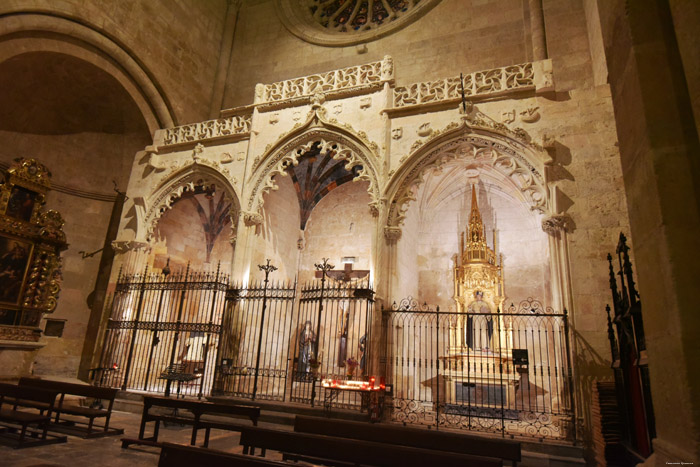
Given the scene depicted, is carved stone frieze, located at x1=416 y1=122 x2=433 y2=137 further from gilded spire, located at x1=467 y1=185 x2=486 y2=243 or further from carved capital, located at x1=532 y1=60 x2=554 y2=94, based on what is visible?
gilded spire, located at x1=467 y1=185 x2=486 y2=243

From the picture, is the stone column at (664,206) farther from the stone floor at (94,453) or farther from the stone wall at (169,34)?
the stone wall at (169,34)

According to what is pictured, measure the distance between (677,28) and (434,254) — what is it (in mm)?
11284

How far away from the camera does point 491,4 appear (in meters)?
11.7

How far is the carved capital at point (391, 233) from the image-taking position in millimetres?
8648

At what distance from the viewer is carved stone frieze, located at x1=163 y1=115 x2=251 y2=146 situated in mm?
10844

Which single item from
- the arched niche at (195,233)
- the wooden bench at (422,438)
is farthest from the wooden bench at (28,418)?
the arched niche at (195,233)

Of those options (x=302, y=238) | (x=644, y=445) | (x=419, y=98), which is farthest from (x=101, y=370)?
(x=644, y=445)

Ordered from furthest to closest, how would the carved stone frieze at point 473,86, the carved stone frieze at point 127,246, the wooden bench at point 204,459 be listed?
the carved stone frieze at point 127,246
the carved stone frieze at point 473,86
the wooden bench at point 204,459

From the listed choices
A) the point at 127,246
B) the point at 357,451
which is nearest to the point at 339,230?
the point at 127,246

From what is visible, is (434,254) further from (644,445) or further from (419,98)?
(644,445)

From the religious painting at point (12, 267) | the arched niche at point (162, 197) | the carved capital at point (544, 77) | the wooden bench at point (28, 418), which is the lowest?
the wooden bench at point (28, 418)

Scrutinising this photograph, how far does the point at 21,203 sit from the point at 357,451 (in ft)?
32.9

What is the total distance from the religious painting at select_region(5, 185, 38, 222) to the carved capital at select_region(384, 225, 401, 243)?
788 centimetres

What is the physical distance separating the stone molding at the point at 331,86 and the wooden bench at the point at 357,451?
795 cm
